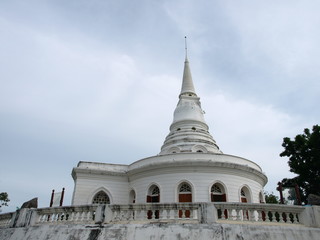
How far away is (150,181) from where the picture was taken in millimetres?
18016

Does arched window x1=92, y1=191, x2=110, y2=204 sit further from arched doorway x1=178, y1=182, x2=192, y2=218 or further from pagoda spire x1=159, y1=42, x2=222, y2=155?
arched doorway x1=178, y1=182, x2=192, y2=218

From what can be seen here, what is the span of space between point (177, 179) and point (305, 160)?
14.4 m

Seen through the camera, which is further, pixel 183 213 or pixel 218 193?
pixel 218 193

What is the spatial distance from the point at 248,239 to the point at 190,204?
1.94m

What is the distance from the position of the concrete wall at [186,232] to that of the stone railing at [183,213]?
0.36 m

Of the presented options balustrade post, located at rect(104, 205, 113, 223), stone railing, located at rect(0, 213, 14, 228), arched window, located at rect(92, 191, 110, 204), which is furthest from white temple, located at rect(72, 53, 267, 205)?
balustrade post, located at rect(104, 205, 113, 223)

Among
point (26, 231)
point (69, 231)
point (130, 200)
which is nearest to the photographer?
point (69, 231)

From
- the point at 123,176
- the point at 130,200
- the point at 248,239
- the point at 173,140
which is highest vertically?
the point at 173,140

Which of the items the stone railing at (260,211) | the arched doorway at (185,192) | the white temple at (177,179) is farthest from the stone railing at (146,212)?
the arched doorway at (185,192)

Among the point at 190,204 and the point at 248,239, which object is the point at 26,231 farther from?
the point at 248,239

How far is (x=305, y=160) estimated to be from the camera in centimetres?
2511

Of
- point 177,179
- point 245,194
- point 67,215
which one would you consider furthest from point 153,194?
point 67,215

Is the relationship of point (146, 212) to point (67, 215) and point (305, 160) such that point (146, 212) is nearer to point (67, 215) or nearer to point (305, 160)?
point (67, 215)

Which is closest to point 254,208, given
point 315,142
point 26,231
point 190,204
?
point 190,204
